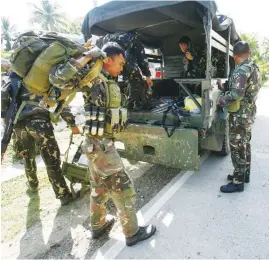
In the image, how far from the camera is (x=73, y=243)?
2.52m

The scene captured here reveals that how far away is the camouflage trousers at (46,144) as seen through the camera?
10.1 ft

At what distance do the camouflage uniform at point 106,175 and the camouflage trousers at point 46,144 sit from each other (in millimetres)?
894

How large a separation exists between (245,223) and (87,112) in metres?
1.93

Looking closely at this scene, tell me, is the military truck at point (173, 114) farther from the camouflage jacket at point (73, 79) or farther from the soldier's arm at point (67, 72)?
the soldier's arm at point (67, 72)

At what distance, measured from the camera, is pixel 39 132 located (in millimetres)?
3070

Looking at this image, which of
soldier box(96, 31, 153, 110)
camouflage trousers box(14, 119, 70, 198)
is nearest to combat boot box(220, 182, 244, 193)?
soldier box(96, 31, 153, 110)

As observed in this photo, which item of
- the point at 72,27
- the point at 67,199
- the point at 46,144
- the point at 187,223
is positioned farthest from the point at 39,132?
the point at 72,27

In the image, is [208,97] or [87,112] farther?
[208,97]

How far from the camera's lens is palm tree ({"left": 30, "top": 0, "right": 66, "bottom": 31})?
156ft

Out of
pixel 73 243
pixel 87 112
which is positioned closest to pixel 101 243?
pixel 73 243

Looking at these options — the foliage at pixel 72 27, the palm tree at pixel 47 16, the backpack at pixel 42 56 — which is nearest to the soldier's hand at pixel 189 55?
the backpack at pixel 42 56

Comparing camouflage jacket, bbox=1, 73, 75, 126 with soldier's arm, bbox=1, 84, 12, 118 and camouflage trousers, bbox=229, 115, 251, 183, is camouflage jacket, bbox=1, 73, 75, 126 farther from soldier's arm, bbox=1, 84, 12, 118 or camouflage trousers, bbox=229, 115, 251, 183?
camouflage trousers, bbox=229, 115, 251, 183

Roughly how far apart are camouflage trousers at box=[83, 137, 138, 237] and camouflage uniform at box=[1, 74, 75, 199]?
90cm

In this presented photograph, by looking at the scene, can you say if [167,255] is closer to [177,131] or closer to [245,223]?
[245,223]
